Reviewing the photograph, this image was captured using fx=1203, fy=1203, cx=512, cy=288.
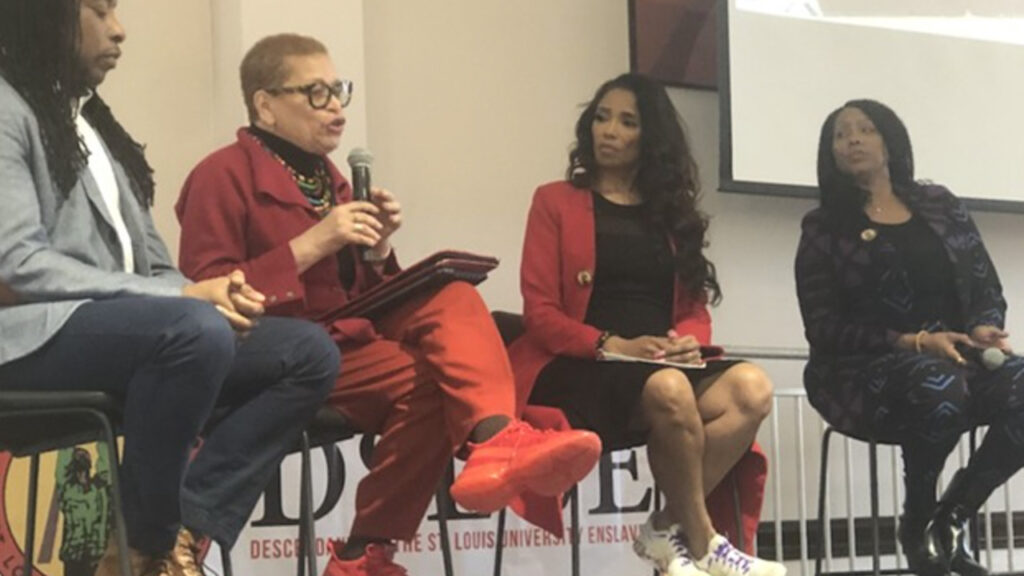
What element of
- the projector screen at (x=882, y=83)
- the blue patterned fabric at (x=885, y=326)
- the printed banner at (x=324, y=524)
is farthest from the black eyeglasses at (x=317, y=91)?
the projector screen at (x=882, y=83)

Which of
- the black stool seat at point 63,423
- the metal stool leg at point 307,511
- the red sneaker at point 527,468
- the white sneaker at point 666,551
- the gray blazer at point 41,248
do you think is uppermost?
the gray blazer at point 41,248

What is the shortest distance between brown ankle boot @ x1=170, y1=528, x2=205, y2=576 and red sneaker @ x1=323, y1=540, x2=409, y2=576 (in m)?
0.31

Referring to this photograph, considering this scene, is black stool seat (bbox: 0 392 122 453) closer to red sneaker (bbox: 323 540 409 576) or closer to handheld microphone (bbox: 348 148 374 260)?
red sneaker (bbox: 323 540 409 576)

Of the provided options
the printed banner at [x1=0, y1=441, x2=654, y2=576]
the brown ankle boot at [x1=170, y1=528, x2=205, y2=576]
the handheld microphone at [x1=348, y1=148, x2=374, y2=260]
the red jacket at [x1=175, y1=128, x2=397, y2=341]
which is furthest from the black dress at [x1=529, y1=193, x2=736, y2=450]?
the brown ankle boot at [x1=170, y1=528, x2=205, y2=576]

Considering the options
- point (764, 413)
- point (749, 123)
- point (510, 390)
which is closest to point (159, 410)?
point (510, 390)

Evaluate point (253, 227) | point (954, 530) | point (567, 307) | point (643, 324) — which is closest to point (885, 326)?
point (954, 530)

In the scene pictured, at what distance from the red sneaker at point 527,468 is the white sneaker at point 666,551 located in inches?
17.8

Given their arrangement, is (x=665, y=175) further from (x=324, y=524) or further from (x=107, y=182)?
(x=107, y=182)

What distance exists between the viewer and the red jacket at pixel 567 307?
2.17m

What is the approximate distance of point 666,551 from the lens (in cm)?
204

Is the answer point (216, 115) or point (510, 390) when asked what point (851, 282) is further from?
point (216, 115)

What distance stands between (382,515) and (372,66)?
4.45 feet

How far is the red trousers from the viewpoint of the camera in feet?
6.13

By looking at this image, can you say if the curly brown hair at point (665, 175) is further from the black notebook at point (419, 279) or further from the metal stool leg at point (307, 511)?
the metal stool leg at point (307, 511)
